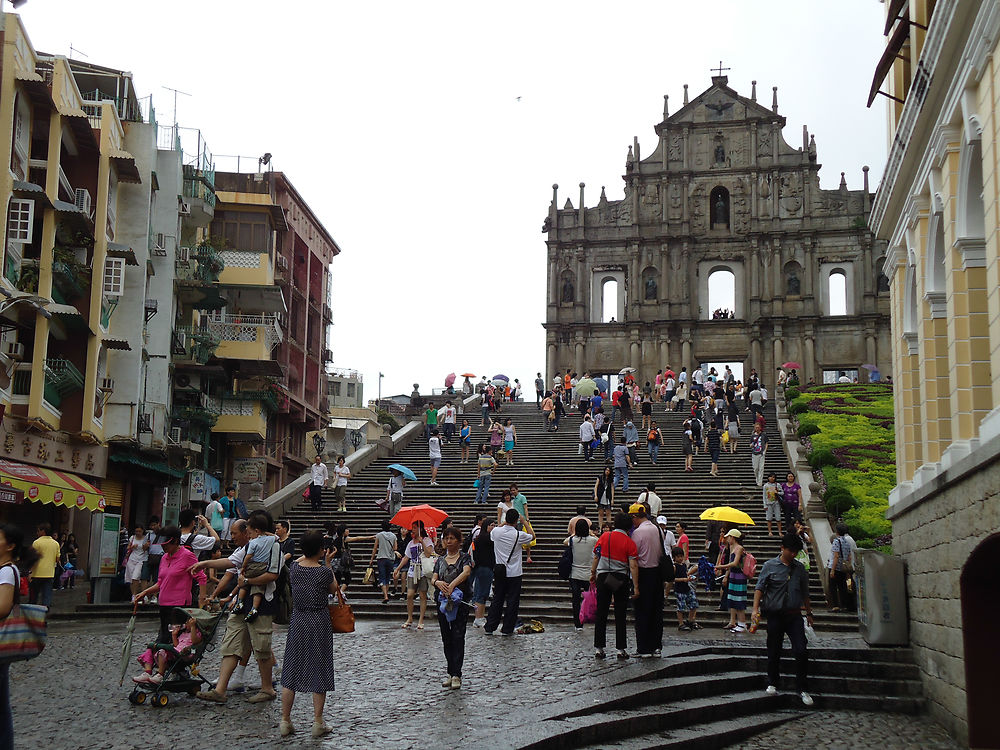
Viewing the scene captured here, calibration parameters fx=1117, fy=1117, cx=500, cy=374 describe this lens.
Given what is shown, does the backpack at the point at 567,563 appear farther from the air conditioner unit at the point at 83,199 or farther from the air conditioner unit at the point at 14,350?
the air conditioner unit at the point at 83,199

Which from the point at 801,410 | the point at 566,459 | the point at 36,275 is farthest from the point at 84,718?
the point at 801,410

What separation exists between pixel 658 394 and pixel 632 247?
11.1 meters

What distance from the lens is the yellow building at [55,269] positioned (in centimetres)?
2372

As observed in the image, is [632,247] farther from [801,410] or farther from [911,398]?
[911,398]

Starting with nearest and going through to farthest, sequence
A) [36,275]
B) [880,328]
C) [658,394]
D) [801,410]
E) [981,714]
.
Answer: [981,714] → [36,275] → [801,410] → [658,394] → [880,328]

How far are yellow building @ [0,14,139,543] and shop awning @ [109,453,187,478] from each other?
2.49 ft

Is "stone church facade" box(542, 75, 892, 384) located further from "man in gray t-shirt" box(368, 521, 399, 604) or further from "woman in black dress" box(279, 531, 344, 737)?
"woman in black dress" box(279, 531, 344, 737)

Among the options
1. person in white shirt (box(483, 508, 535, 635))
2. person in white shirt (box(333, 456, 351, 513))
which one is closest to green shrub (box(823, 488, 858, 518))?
person in white shirt (box(483, 508, 535, 635))

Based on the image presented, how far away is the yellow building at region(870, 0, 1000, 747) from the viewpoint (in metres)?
10.5

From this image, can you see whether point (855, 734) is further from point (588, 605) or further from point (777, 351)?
point (777, 351)

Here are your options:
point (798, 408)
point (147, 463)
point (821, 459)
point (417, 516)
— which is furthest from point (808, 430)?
point (147, 463)

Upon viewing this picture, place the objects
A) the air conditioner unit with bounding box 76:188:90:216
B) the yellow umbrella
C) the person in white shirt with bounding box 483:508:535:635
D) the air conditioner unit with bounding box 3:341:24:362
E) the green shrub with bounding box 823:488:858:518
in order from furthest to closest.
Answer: the air conditioner unit with bounding box 76:188:90:216, the air conditioner unit with bounding box 3:341:24:362, the green shrub with bounding box 823:488:858:518, the yellow umbrella, the person in white shirt with bounding box 483:508:535:635

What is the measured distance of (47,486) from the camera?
75.1ft

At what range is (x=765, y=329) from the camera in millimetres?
53969
